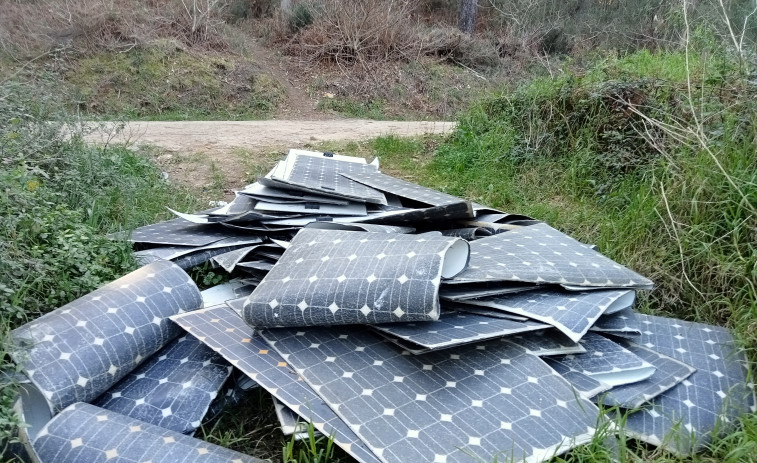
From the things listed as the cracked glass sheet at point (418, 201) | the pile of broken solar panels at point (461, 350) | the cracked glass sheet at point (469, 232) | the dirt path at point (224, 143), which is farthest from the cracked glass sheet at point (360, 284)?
the dirt path at point (224, 143)

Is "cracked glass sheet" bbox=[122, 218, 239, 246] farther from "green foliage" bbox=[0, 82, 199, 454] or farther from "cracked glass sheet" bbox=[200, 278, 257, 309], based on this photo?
"cracked glass sheet" bbox=[200, 278, 257, 309]

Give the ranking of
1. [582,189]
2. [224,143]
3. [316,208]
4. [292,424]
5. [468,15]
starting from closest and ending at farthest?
[292,424] → [316,208] → [582,189] → [224,143] → [468,15]

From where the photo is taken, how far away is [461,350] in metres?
2.41

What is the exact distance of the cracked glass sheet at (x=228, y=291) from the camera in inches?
120

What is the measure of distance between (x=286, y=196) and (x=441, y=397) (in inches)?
75.5

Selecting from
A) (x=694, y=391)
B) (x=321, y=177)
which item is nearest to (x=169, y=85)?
(x=321, y=177)

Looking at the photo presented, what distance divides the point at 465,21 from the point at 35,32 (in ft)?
35.1

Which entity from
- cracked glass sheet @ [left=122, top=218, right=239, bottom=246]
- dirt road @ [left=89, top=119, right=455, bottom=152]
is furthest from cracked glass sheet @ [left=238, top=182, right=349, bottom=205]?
dirt road @ [left=89, top=119, right=455, bottom=152]

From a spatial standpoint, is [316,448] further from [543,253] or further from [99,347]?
A: [543,253]

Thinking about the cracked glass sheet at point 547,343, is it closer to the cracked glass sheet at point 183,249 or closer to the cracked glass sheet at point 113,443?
the cracked glass sheet at point 113,443

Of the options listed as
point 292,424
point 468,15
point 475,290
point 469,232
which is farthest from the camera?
point 468,15

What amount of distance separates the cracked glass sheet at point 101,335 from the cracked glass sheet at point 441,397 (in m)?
0.50

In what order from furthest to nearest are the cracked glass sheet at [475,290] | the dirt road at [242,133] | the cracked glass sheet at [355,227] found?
the dirt road at [242,133] < the cracked glass sheet at [355,227] < the cracked glass sheet at [475,290]

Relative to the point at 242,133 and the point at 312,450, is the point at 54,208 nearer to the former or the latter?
the point at 312,450
